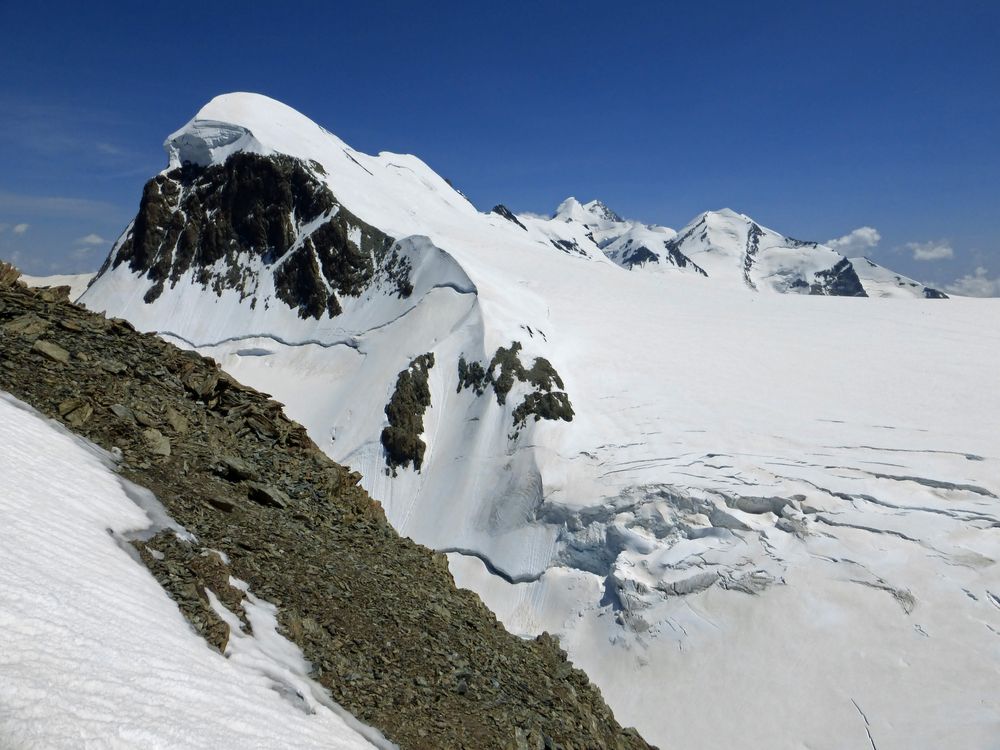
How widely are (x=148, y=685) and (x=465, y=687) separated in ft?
15.5

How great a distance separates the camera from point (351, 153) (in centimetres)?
6725

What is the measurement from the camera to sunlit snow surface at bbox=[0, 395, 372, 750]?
4410 mm

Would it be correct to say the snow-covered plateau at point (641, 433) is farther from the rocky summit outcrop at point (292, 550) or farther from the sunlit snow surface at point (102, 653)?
the sunlit snow surface at point (102, 653)

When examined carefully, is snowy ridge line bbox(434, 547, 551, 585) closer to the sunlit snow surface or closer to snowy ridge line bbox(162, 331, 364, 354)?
the sunlit snow surface

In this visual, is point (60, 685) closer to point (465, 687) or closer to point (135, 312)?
point (465, 687)

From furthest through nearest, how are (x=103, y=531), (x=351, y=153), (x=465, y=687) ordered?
(x=351, y=153) → (x=465, y=687) → (x=103, y=531)

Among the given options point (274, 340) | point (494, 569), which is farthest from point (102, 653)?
point (274, 340)

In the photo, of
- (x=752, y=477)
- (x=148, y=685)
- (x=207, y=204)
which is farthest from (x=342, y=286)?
(x=148, y=685)

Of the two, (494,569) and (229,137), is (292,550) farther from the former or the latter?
(229,137)

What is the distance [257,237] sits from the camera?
50469 mm

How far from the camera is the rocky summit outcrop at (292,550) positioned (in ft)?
25.7

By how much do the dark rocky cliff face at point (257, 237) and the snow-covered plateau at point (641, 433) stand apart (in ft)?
0.78

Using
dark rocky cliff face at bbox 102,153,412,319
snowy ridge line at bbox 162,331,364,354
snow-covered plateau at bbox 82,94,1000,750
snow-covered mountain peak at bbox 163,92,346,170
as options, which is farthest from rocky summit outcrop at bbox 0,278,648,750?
snow-covered mountain peak at bbox 163,92,346,170

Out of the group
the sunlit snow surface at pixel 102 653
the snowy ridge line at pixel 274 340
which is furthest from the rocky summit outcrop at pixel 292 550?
the snowy ridge line at pixel 274 340
